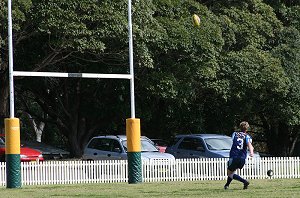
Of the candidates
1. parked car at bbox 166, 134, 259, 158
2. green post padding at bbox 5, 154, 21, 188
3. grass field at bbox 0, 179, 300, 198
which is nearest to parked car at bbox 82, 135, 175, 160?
parked car at bbox 166, 134, 259, 158

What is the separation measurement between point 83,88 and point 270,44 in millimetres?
10372

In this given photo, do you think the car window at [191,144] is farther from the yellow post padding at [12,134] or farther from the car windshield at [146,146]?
the yellow post padding at [12,134]

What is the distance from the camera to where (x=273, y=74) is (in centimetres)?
3847

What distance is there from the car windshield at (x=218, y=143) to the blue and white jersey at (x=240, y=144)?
10.1m

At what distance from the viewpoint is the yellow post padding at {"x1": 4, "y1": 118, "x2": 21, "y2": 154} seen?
73.6ft

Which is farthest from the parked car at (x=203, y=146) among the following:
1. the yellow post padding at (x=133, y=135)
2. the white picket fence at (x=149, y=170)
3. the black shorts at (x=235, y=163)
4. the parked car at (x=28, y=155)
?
the black shorts at (x=235, y=163)

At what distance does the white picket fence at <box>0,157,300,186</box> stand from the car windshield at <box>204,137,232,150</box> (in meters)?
2.01

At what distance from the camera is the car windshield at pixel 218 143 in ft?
97.6

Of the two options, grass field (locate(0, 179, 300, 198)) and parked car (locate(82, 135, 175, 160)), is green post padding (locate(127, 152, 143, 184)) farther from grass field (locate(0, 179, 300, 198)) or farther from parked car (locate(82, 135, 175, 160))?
parked car (locate(82, 135, 175, 160))

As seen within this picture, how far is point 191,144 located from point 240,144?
11552 mm

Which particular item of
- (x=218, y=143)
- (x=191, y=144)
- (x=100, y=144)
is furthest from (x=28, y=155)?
(x=218, y=143)

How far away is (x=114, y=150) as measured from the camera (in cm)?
2986

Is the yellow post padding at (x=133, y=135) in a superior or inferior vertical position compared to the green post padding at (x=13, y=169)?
superior

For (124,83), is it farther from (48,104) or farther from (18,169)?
(18,169)
